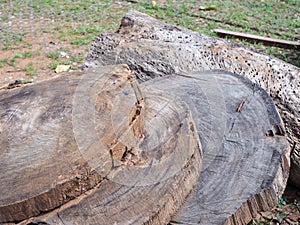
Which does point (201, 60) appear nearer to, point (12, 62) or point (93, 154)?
point (93, 154)

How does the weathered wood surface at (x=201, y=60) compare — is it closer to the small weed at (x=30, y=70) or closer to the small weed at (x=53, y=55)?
the small weed at (x=30, y=70)

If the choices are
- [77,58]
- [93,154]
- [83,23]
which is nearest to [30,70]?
[77,58]

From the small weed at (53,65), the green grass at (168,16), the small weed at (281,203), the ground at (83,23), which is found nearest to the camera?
the small weed at (281,203)

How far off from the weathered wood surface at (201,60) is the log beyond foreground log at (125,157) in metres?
0.59

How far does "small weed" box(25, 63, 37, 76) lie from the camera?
4227 millimetres

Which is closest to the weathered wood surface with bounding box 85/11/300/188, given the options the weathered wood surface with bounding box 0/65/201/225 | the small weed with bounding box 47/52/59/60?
the weathered wood surface with bounding box 0/65/201/225

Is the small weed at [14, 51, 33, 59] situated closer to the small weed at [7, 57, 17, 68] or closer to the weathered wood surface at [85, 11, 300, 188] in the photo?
the small weed at [7, 57, 17, 68]

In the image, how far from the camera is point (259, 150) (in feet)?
6.46

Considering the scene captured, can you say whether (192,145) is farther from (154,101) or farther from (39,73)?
(39,73)

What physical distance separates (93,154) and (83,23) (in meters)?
4.30

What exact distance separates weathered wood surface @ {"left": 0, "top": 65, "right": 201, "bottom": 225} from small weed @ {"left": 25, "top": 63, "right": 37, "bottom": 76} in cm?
237

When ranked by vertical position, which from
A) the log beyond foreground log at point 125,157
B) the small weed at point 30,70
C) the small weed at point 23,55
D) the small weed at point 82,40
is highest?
the log beyond foreground log at point 125,157

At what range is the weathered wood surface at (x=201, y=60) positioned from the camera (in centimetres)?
266

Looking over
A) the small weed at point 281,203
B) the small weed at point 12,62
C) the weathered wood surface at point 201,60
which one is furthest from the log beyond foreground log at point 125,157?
the small weed at point 12,62
